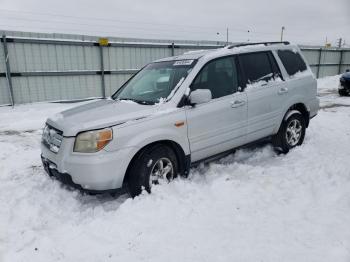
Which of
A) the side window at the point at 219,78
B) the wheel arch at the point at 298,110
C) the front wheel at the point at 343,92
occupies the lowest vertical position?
the front wheel at the point at 343,92

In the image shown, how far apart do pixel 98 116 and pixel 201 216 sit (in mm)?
1669

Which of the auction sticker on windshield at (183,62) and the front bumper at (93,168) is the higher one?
the auction sticker on windshield at (183,62)

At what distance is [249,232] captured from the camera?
3023mm

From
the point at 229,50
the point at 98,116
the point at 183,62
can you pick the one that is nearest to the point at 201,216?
the point at 98,116

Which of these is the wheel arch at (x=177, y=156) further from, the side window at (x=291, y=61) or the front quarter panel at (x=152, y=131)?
the side window at (x=291, y=61)

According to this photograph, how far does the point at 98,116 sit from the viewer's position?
12.1 feet

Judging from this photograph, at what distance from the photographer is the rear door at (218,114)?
13.5 feet

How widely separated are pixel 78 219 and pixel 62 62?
9.72m

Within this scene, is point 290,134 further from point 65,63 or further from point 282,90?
point 65,63

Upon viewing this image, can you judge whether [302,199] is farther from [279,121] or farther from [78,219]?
[78,219]

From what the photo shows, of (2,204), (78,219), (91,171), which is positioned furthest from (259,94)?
(2,204)

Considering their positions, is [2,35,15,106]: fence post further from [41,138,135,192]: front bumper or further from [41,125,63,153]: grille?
[41,138,135,192]: front bumper

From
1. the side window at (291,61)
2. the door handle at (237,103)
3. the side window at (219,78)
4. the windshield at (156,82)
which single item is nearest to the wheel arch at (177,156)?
the windshield at (156,82)

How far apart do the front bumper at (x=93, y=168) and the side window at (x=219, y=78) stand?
4.73ft
